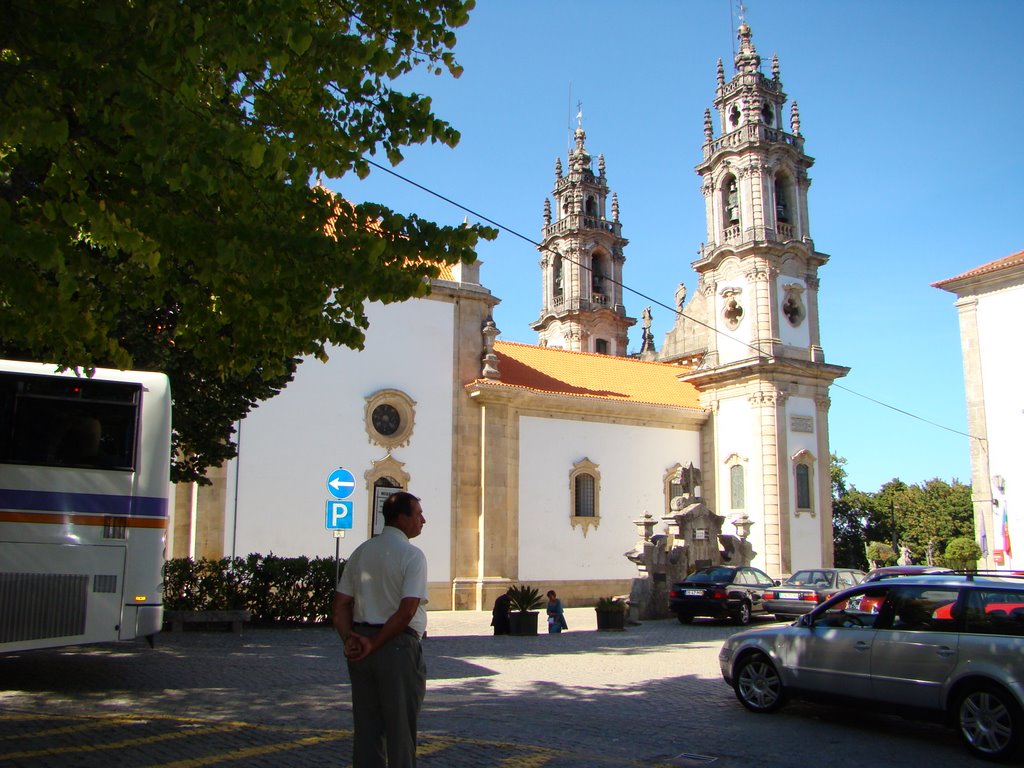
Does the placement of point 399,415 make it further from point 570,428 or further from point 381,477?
point 570,428

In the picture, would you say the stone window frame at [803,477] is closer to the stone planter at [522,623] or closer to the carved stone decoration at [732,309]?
the carved stone decoration at [732,309]

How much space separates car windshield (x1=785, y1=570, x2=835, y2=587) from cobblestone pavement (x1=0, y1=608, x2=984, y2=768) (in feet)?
25.0

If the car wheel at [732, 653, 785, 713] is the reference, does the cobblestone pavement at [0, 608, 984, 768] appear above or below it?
below

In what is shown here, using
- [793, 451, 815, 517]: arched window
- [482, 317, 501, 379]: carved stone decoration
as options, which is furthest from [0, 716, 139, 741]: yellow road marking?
[793, 451, 815, 517]: arched window

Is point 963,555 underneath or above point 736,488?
underneath

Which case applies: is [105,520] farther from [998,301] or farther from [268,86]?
[998,301]

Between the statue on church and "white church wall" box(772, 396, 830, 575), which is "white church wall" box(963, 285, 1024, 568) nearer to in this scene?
"white church wall" box(772, 396, 830, 575)

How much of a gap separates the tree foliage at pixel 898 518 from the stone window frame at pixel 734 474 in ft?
107

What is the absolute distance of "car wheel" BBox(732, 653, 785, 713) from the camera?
880cm

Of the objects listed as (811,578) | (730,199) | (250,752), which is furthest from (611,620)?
(730,199)

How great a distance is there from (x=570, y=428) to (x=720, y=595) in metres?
10.5

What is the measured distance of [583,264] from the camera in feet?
175

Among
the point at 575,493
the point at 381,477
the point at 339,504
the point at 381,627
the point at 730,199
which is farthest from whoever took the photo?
the point at 730,199

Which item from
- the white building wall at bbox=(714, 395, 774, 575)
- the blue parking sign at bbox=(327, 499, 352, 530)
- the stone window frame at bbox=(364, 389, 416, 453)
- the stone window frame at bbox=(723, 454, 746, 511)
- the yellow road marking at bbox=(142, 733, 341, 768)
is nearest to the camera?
the yellow road marking at bbox=(142, 733, 341, 768)
